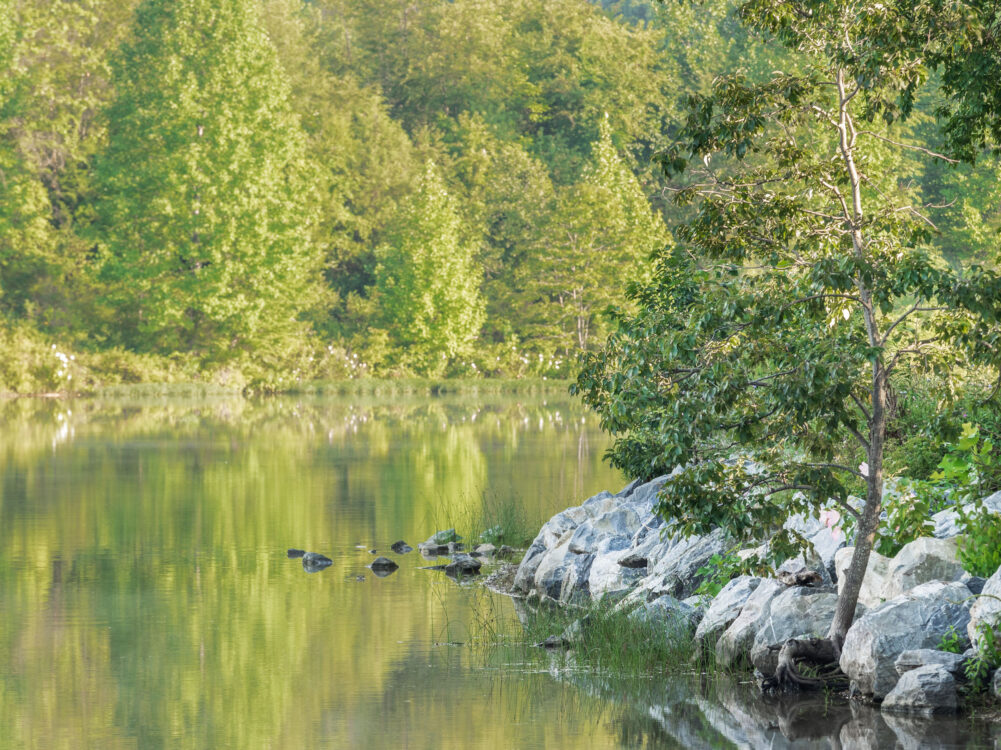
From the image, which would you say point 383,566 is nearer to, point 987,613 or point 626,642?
point 626,642

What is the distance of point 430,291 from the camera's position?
62.6 meters

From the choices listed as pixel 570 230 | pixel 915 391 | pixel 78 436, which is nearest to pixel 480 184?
pixel 570 230

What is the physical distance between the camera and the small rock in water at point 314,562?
15.6 metres

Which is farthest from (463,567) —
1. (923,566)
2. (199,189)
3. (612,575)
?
(199,189)

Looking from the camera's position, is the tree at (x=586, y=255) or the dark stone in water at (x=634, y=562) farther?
the tree at (x=586, y=255)

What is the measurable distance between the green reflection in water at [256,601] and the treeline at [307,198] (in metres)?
27.5

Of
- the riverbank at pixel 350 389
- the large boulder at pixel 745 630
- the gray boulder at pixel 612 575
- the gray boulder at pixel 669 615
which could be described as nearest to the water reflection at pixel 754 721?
the large boulder at pixel 745 630

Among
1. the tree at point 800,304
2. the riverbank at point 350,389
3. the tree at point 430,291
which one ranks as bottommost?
the riverbank at point 350,389

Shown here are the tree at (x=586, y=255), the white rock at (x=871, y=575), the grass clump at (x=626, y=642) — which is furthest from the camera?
the tree at (x=586, y=255)

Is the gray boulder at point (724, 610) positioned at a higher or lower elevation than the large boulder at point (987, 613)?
lower

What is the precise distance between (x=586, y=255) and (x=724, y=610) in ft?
172

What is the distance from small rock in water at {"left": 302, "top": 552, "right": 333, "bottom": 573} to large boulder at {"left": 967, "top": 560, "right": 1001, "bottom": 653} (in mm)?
7820

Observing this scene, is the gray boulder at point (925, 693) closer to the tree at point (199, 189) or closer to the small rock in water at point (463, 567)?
the small rock in water at point (463, 567)

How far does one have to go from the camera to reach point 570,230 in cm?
6338
